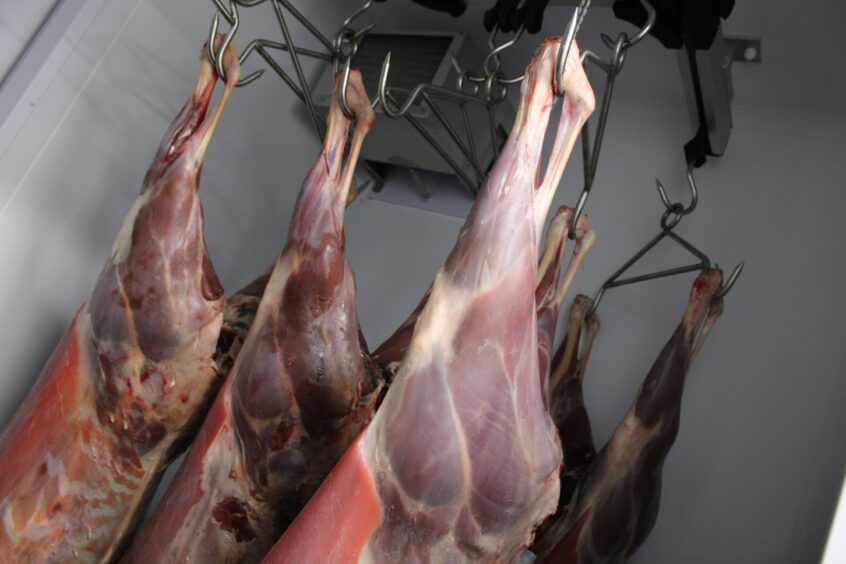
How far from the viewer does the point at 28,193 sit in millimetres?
1053

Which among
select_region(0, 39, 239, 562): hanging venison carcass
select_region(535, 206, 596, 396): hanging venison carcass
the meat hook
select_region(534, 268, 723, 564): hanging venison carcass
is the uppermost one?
the meat hook

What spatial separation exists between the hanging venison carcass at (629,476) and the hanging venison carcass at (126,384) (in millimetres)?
492

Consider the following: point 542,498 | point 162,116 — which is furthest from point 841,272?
point 162,116

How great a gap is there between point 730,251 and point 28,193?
1.10m

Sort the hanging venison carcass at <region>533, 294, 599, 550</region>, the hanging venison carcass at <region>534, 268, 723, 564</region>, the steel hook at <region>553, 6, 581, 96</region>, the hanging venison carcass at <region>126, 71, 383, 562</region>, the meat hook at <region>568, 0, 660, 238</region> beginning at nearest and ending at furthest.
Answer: the steel hook at <region>553, 6, 581, 96</region> → the meat hook at <region>568, 0, 660, 238</region> → the hanging venison carcass at <region>126, 71, 383, 562</region> → the hanging venison carcass at <region>534, 268, 723, 564</region> → the hanging venison carcass at <region>533, 294, 599, 550</region>

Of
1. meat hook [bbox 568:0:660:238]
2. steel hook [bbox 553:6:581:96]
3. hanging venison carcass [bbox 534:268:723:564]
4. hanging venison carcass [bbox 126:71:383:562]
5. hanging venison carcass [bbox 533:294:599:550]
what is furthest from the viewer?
hanging venison carcass [bbox 533:294:599:550]

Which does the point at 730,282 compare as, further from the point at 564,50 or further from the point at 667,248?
the point at 564,50

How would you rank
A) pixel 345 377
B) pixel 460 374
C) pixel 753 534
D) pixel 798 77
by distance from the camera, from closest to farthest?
Result: 1. pixel 460 374
2. pixel 345 377
3. pixel 753 534
4. pixel 798 77

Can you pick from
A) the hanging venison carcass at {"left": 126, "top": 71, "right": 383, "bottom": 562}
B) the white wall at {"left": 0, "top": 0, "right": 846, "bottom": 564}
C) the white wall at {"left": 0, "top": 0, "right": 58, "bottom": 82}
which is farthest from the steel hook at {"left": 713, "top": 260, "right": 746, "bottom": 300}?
the white wall at {"left": 0, "top": 0, "right": 58, "bottom": 82}

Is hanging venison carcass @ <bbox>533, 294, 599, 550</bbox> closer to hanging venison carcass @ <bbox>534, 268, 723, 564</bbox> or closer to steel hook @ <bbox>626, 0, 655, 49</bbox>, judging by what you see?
hanging venison carcass @ <bbox>534, 268, 723, 564</bbox>

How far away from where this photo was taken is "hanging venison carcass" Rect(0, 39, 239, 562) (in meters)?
0.82

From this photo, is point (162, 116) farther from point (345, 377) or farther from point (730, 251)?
point (730, 251)

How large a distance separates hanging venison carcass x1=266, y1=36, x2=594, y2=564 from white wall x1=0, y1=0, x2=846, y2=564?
0.58 meters

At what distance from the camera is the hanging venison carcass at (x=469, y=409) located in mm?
561
